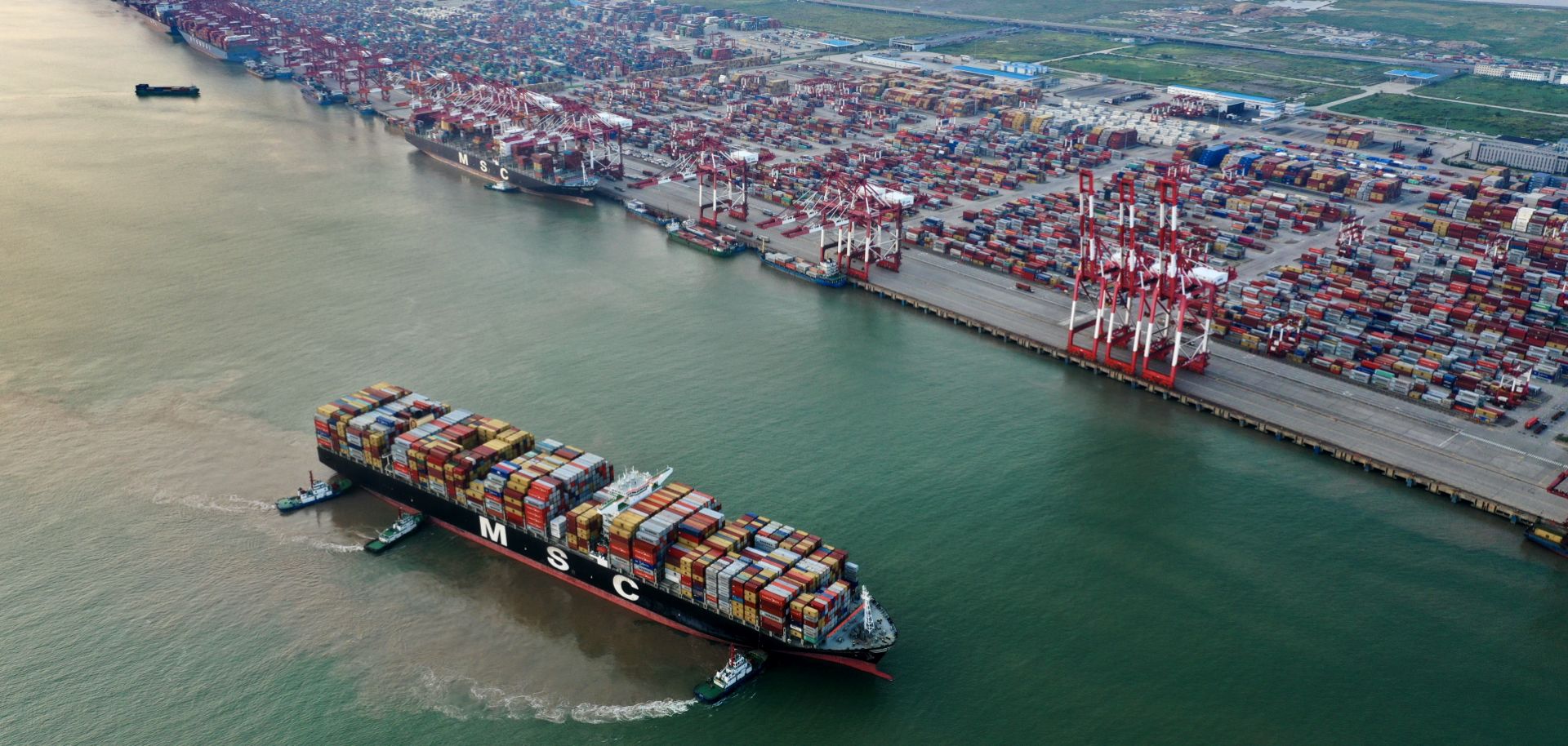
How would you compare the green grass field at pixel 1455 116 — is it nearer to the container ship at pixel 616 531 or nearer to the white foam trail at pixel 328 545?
the container ship at pixel 616 531

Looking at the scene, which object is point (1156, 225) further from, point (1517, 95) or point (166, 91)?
point (166, 91)

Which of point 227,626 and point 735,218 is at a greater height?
point 735,218

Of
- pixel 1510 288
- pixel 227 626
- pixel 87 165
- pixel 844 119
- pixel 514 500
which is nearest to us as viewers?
pixel 227 626

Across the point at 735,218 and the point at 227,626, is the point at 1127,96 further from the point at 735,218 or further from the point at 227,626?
the point at 227,626

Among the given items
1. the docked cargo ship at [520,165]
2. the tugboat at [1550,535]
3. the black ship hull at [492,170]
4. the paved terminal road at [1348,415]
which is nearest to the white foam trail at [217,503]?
the paved terminal road at [1348,415]

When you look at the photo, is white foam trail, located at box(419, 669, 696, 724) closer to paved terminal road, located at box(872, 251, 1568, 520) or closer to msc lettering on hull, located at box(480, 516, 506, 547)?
msc lettering on hull, located at box(480, 516, 506, 547)

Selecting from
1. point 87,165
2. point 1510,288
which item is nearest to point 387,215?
point 87,165

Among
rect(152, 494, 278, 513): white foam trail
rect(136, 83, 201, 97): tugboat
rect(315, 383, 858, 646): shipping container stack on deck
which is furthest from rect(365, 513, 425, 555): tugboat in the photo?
rect(136, 83, 201, 97): tugboat

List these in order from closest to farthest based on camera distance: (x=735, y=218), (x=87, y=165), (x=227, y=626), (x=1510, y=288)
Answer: (x=227, y=626), (x=1510, y=288), (x=735, y=218), (x=87, y=165)
